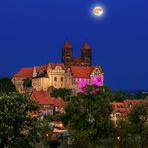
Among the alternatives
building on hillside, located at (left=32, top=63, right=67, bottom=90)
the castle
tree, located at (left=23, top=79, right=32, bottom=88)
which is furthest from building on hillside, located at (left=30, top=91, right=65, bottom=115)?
tree, located at (left=23, top=79, right=32, bottom=88)

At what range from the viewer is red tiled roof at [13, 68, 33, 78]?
138875 millimetres

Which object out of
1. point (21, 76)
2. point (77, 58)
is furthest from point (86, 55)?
point (21, 76)

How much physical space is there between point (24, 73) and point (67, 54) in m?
12.6

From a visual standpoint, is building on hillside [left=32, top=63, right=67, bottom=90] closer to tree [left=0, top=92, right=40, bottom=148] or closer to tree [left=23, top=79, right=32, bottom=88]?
tree [left=23, top=79, right=32, bottom=88]

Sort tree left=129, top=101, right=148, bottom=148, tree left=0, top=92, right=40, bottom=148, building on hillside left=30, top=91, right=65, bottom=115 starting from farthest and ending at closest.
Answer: building on hillside left=30, top=91, right=65, bottom=115
tree left=129, top=101, right=148, bottom=148
tree left=0, top=92, right=40, bottom=148

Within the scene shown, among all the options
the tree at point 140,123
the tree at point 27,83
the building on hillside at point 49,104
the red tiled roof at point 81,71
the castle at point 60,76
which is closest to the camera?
the tree at point 140,123

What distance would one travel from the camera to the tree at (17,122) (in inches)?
1169

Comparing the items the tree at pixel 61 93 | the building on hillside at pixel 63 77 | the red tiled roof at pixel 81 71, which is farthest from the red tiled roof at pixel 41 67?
the tree at pixel 61 93

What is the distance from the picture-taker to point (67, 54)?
481ft

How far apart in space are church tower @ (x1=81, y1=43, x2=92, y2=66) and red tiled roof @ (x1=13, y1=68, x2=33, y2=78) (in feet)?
45.6

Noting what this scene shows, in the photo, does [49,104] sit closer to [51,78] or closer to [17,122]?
[51,78]

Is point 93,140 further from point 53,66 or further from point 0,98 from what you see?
point 53,66

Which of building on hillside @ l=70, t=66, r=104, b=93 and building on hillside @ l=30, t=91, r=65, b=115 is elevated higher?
building on hillside @ l=70, t=66, r=104, b=93

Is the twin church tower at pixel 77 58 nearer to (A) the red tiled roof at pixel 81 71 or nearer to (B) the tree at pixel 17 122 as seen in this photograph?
(A) the red tiled roof at pixel 81 71
